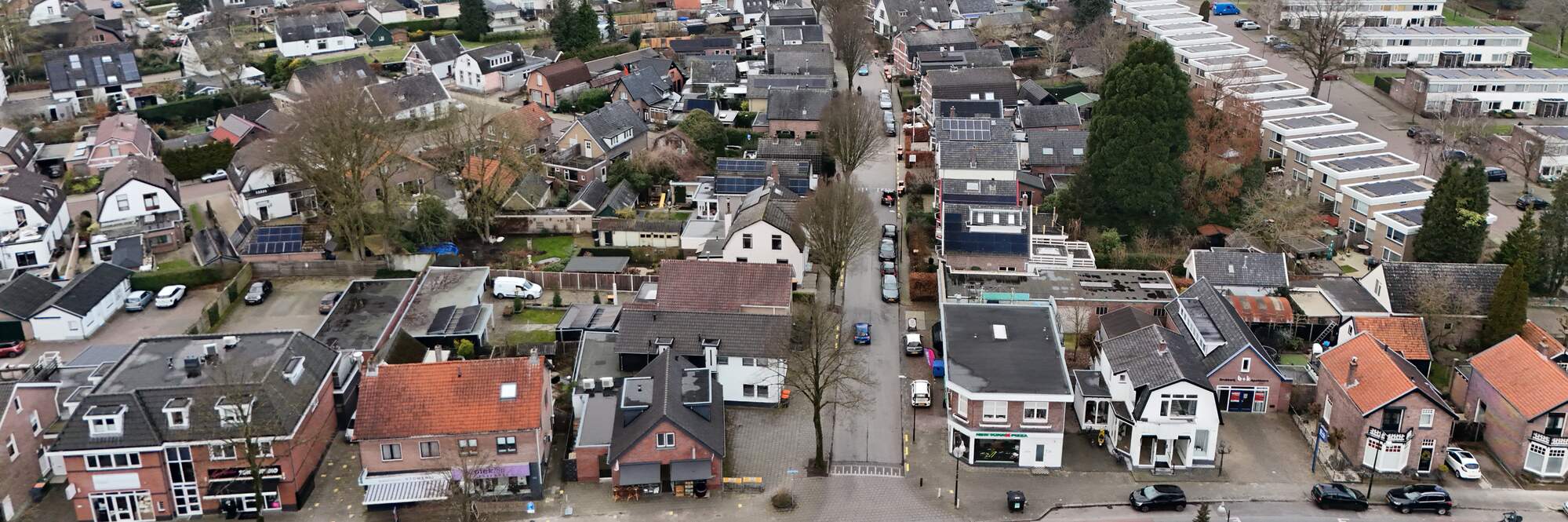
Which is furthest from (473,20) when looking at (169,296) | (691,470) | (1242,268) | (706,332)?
(691,470)

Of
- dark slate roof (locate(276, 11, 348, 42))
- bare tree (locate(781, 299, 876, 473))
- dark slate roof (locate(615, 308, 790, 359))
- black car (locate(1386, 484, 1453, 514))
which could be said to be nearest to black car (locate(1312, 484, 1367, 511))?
black car (locate(1386, 484, 1453, 514))

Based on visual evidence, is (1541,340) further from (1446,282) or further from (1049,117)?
(1049,117)

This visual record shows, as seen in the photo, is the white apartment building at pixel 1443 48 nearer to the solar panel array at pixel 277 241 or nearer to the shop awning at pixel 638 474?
the shop awning at pixel 638 474

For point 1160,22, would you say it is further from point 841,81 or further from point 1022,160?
point 1022,160

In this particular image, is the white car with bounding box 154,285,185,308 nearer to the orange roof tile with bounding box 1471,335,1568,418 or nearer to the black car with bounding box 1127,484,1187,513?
the black car with bounding box 1127,484,1187,513

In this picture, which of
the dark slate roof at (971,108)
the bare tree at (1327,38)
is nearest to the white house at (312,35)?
the dark slate roof at (971,108)

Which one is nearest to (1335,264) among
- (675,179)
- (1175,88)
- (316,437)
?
(1175,88)
